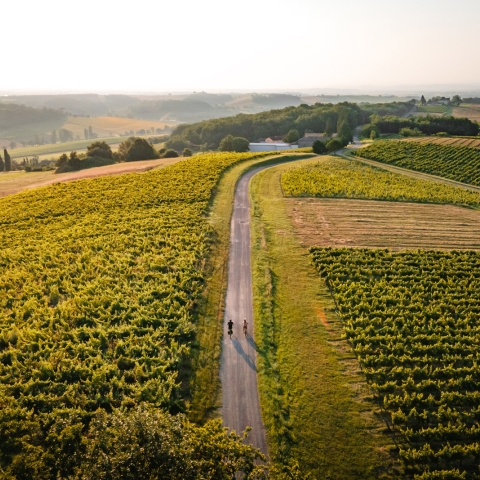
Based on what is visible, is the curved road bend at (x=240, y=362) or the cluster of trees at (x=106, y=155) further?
the cluster of trees at (x=106, y=155)

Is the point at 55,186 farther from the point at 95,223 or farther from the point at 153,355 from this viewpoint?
the point at 153,355

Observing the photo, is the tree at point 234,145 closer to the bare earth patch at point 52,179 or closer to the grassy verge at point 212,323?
the bare earth patch at point 52,179

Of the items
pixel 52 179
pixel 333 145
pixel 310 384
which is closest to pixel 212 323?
pixel 310 384

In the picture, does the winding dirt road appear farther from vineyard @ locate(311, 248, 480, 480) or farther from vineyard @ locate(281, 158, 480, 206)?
vineyard @ locate(281, 158, 480, 206)

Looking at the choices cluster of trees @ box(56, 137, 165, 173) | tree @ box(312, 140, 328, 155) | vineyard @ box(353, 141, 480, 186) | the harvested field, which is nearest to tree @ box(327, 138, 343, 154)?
tree @ box(312, 140, 328, 155)

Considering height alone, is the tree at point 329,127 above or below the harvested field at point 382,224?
above

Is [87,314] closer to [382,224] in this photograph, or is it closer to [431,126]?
[382,224]

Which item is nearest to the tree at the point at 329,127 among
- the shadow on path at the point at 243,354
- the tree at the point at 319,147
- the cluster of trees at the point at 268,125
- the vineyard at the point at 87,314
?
the cluster of trees at the point at 268,125

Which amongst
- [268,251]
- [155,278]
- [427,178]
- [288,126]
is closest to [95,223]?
[155,278]
